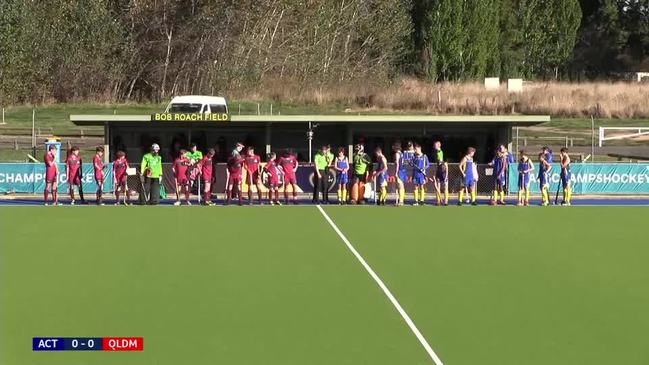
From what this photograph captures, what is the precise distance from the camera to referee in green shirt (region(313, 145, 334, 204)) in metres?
28.5

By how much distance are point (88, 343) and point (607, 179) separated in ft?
81.7

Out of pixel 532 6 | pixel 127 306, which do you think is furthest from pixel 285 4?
pixel 127 306

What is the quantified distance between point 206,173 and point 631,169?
543 inches

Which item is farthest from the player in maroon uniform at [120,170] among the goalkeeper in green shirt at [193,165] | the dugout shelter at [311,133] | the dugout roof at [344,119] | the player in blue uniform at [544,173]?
the player in blue uniform at [544,173]

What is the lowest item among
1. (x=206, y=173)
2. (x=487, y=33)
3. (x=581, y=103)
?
(x=206, y=173)

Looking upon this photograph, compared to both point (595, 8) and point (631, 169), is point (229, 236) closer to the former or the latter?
point (631, 169)

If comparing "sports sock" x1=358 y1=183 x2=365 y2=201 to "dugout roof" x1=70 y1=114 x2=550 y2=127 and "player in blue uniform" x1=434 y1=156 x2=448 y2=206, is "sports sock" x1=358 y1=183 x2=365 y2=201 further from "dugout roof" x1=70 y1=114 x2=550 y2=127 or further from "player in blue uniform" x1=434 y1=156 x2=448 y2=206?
"dugout roof" x1=70 y1=114 x2=550 y2=127

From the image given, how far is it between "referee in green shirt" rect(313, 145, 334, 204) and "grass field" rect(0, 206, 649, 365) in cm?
599

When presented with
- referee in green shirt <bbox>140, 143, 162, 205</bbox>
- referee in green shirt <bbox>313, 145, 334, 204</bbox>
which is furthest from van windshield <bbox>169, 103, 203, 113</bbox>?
referee in green shirt <bbox>140, 143, 162, 205</bbox>

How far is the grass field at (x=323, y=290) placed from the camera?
34.0 ft

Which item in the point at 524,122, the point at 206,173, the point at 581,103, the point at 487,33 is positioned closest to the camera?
the point at 206,173

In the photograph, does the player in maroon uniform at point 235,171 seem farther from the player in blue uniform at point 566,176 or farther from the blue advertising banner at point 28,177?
the player in blue uniform at point 566,176

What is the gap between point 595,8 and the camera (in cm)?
9500

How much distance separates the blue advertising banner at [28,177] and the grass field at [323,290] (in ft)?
26.0
